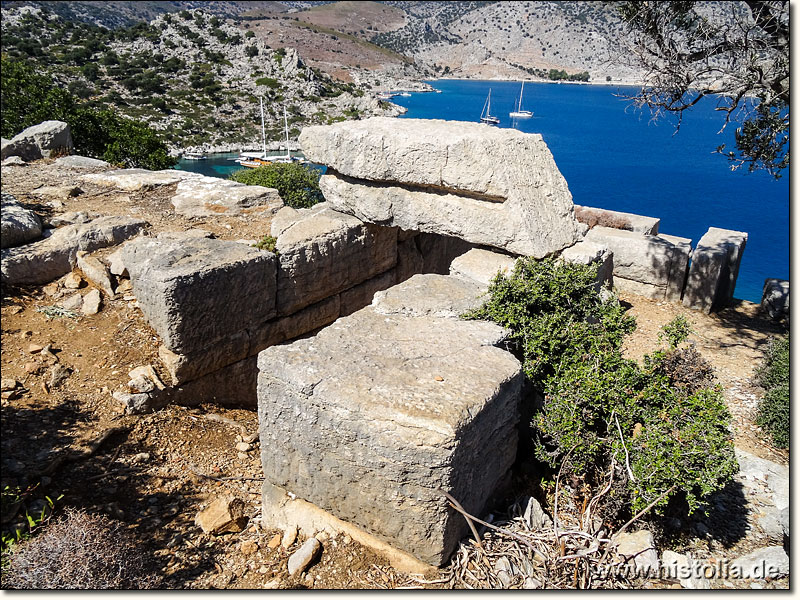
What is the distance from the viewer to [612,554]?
3381mm

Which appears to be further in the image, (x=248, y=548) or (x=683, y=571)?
(x=248, y=548)

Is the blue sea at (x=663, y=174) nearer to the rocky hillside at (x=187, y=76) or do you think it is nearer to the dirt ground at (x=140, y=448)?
the dirt ground at (x=140, y=448)

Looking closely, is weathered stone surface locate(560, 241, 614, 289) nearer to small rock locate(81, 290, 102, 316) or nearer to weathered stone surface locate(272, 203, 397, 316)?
weathered stone surface locate(272, 203, 397, 316)

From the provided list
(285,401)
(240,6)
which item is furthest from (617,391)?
(240,6)

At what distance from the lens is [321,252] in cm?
626

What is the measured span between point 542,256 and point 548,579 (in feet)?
10.1

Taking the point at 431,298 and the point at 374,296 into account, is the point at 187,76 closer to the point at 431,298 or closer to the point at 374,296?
the point at 374,296

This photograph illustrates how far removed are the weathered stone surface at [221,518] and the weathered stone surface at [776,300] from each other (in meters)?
7.81

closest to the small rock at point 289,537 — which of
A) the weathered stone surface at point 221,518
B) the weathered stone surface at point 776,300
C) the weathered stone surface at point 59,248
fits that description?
the weathered stone surface at point 221,518

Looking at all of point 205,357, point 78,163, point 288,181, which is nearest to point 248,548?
point 205,357

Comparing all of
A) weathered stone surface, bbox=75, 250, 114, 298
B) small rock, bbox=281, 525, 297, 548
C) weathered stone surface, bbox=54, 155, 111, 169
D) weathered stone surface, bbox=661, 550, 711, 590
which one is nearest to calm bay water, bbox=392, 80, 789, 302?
weathered stone surface, bbox=661, 550, 711, 590

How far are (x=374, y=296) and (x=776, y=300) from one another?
640 cm

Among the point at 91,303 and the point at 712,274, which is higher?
the point at 712,274

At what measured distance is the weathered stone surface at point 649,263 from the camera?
8.20 meters
